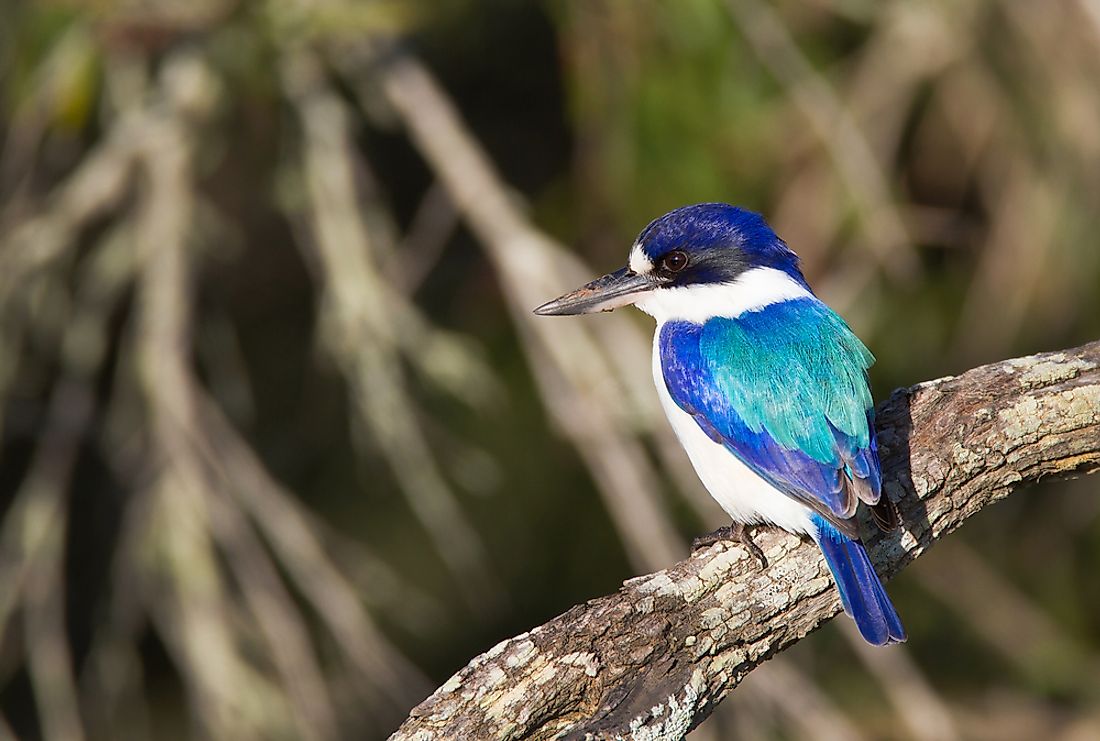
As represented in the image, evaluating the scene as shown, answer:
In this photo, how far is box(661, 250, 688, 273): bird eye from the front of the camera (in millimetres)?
3498

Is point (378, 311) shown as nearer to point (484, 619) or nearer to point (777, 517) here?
point (777, 517)

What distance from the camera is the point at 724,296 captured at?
3502 millimetres

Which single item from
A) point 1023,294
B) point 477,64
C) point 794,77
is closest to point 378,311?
point 794,77

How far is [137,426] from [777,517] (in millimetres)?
2222

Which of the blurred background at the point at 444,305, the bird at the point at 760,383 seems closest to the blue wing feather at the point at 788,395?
the bird at the point at 760,383

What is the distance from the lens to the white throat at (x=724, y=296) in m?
3.49

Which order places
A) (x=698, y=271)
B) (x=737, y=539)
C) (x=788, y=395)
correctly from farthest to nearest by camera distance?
(x=698, y=271) → (x=788, y=395) → (x=737, y=539)

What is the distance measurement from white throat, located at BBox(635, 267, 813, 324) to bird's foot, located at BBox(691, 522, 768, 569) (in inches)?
22.1

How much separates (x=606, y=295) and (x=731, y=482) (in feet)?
1.83

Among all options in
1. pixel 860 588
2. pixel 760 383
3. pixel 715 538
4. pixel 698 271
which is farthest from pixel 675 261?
pixel 860 588

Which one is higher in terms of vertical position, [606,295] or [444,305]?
[444,305]

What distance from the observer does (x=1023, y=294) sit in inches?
197

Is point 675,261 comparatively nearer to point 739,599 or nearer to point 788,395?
point 788,395

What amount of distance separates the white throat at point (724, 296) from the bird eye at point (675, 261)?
0.05 m
